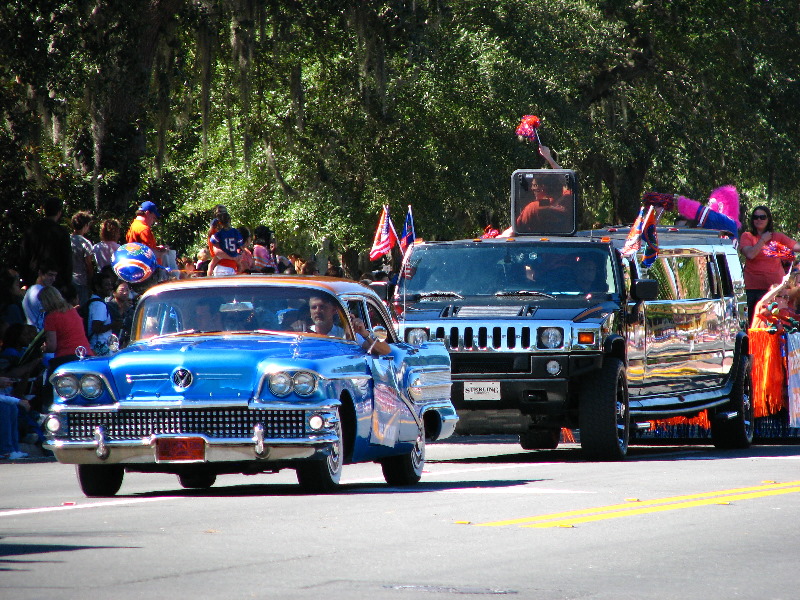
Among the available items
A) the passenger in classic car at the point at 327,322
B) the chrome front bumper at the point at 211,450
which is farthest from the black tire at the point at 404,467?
the chrome front bumper at the point at 211,450

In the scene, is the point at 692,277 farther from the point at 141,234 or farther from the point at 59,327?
the point at 59,327

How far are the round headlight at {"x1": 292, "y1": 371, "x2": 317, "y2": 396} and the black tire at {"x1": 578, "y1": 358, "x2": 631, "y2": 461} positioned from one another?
181 inches

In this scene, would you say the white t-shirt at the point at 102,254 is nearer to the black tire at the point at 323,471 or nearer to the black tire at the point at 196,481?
the black tire at the point at 196,481

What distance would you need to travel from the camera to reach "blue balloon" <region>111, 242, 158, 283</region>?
17734 mm

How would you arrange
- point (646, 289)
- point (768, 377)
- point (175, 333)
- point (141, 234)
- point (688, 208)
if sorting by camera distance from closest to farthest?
point (175, 333), point (646, 289), point (768, 377), point (141, 234), point (688, 208)

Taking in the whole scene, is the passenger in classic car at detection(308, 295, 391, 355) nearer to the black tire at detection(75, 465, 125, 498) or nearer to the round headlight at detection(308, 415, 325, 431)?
the round headlight at detection(308, 415, 325, 431)

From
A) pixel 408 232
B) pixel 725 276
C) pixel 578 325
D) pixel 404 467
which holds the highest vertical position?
pixel 408 232

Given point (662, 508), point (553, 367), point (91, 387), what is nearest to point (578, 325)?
point (553, 367)

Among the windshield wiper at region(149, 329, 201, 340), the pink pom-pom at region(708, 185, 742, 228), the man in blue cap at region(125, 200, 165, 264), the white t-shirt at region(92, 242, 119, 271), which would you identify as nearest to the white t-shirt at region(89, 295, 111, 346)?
the white t-shirt at region(92, 242, 119, 271)

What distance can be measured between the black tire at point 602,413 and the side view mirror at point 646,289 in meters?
0.73

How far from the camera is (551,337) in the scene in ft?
47.9

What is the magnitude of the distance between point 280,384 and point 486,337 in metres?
4.57

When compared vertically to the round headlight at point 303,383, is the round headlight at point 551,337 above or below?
below

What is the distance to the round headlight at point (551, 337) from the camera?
1457 cm
